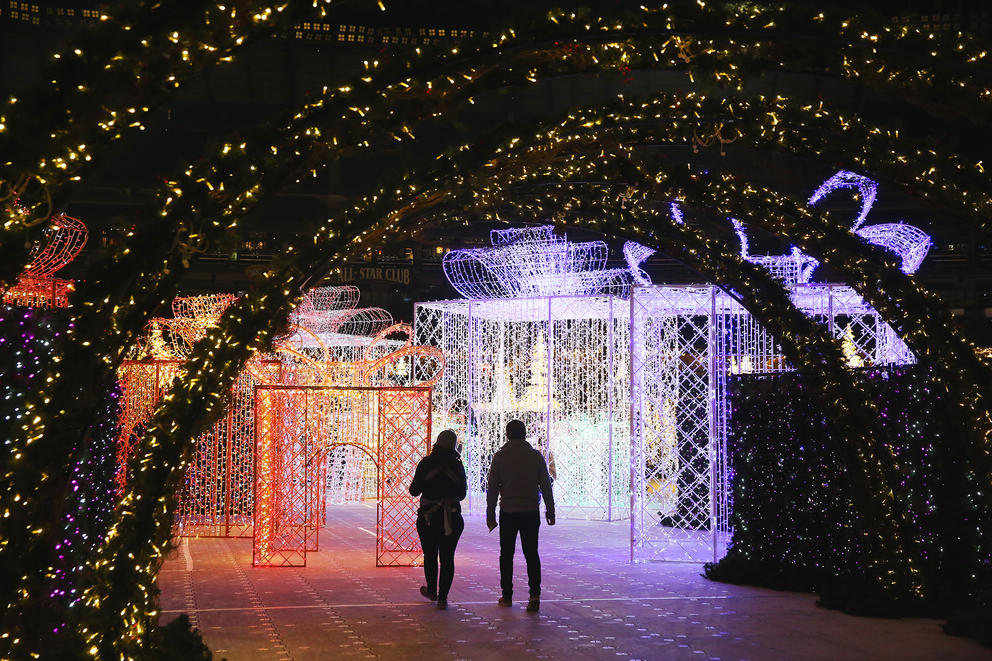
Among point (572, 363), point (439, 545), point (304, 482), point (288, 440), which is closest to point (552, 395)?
point (572, 363)

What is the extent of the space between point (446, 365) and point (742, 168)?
316 inches

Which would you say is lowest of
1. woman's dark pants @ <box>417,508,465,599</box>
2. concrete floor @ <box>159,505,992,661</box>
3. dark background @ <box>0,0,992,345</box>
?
concrete floor @ <box>159,505,992,661</box>

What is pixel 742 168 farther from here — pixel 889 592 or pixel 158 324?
pixel 889 592

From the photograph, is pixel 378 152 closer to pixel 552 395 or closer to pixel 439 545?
pixel 552 395

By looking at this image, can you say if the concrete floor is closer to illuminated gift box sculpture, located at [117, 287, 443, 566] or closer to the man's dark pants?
the man's dark pants

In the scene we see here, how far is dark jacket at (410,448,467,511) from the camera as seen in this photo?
28.9 feet

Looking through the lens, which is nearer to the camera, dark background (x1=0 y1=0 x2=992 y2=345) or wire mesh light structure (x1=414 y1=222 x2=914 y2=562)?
wire mesh light structure (x1=414 y1=222 x2=914 y2=562)

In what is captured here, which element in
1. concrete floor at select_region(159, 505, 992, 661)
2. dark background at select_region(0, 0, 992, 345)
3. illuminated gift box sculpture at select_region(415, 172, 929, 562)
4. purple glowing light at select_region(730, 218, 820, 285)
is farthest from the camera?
dark background at select_region(0, 0, 992, 345)

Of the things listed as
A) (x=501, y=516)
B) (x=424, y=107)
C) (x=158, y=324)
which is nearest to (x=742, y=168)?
(x=158, y=324)

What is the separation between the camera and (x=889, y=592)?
854 cm

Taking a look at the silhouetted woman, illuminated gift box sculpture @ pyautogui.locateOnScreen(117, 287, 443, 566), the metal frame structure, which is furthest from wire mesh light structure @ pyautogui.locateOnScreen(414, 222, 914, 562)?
the silhouetted woman

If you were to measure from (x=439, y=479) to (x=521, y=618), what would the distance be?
131 cm

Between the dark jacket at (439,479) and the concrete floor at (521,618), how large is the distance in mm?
915

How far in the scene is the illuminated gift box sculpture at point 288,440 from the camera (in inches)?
461
